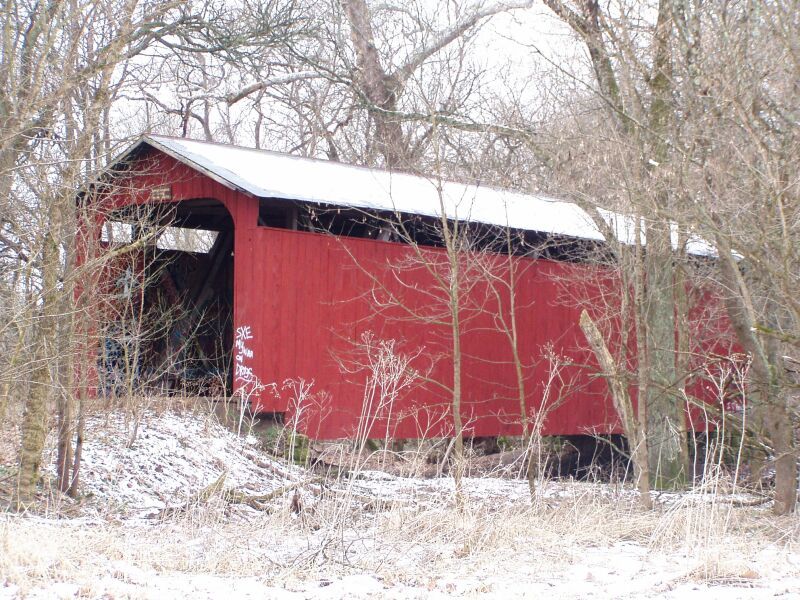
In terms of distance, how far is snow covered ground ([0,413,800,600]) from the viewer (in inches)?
197

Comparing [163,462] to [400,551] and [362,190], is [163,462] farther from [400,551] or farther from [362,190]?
[362,190]

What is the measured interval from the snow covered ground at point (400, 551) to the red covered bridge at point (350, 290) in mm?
2469

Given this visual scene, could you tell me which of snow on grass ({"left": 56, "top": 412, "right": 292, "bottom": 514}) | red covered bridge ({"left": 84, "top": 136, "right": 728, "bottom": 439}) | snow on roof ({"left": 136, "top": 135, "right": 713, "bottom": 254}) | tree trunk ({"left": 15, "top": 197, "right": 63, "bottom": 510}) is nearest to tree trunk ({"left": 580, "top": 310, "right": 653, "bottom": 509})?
red covered bridge ({"left": 84, "top": 136, "right": 728, "bottom": 439})

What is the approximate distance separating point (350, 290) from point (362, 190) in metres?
1.32

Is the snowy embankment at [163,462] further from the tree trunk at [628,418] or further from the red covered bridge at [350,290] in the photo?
the tree trunk at [628,418]

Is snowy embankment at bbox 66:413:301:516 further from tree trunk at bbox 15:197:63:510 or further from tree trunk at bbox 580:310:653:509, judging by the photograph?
tree trunk at bbox 580:310:653:509

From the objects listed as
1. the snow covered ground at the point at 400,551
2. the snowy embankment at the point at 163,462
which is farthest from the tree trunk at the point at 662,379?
the snowy embankment at the point at 163,462

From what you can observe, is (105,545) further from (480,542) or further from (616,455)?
(616,455)

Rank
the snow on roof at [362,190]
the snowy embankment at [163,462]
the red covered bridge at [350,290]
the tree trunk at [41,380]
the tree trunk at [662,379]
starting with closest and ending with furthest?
the tree trunk at [41,380], the snowy embankment at [163,462], the snow on roof at [362,190], the red covered bridge at [350,290], the tree trunk at [662,379]

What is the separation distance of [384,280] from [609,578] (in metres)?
6.47

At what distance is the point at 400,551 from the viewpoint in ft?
19.5

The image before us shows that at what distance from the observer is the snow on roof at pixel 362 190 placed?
34.4 feet

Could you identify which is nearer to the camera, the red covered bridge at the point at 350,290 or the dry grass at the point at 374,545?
the dry grass at the point at 374,545

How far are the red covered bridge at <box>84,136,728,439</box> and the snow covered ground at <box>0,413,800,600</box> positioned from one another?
2.47 m
